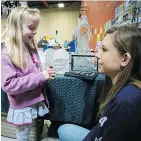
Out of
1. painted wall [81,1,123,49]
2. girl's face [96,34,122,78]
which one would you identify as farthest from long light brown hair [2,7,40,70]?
painted wall [81,1,123,49]

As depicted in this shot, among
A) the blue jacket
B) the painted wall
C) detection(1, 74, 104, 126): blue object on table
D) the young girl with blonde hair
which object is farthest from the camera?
the painted wall

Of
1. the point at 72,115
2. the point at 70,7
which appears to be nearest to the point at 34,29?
the point at 72,115

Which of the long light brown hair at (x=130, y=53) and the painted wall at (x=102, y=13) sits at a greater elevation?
the painted wall at (x=102, y=13)

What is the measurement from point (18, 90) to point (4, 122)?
3.37 feet

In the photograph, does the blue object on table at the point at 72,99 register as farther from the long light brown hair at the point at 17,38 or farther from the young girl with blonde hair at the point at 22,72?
the long light brown hair at the point at 17,38

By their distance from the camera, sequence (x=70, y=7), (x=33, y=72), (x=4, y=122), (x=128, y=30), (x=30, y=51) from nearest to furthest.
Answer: (x=128, y=30), (x=33, y=72), (x=30, y=51), (x=4, y=122), (x=70, y=7)

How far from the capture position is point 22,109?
151 cm

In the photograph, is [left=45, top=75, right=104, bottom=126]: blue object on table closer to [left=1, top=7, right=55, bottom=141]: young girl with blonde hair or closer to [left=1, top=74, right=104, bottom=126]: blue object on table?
[left=1, top=74, right=104, bottom=126]: blue object on table

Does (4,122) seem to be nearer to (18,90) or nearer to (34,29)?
(18,90)

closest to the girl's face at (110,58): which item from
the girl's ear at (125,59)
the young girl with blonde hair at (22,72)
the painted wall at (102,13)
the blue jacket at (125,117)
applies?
the girl's ear at (125,59)

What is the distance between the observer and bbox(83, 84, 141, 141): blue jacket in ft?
2.41

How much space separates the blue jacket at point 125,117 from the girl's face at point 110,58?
0.15 meters

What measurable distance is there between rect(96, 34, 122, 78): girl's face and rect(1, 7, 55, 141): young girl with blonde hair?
1.99 feet

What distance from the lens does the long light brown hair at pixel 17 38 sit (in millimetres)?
1438
